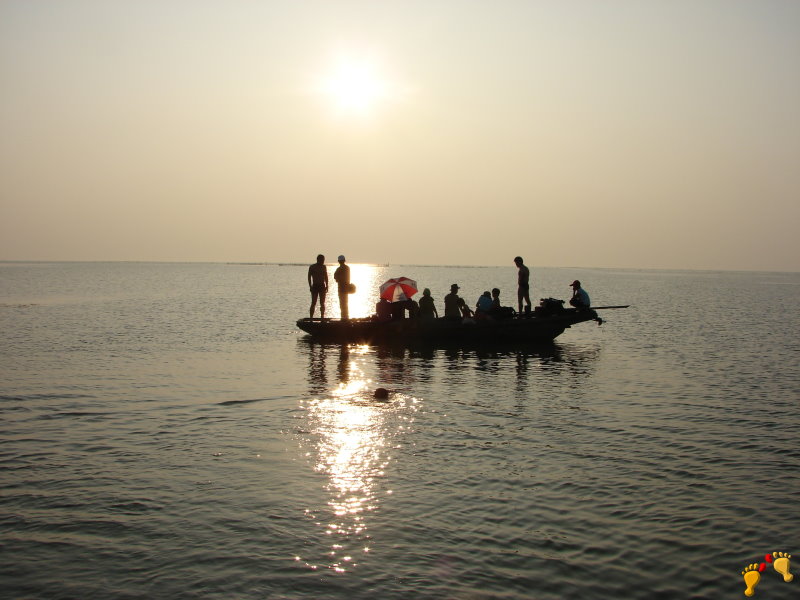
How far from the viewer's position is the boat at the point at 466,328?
30.2 metres

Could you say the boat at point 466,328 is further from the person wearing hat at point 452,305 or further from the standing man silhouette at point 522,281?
the standing man silhouette at point 522,281

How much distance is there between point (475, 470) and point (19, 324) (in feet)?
118

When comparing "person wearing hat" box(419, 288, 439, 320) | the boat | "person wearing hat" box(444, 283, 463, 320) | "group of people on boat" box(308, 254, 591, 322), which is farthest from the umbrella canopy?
"person wearing hat" box(444, 283, 463, 320)

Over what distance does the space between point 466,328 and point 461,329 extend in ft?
0.70

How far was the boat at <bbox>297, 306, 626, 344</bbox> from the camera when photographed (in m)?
30.2

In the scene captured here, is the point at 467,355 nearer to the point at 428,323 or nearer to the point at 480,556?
the point at 428,323

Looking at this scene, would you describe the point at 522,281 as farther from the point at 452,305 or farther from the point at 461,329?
the point at 461,329

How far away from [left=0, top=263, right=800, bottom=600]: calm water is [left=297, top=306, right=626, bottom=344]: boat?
6.31 meters

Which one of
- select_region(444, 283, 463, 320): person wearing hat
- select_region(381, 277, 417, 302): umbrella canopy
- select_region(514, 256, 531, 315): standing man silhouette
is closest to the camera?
select_region(514, 256, 531, 315): standing man silhouette

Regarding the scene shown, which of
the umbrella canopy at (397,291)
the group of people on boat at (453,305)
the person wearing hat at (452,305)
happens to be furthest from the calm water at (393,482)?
the umbrella canopy at (397,291)

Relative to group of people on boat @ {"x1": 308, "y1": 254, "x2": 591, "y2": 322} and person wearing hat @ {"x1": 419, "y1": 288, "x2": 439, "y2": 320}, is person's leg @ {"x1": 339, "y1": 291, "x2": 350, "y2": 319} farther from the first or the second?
person wearing hat @ {"x1": 419, "y1": 288, "x2": 439, "y2": 320}

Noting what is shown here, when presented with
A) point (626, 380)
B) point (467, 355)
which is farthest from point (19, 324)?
point (626, 380)

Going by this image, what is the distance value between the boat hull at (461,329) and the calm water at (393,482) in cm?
629

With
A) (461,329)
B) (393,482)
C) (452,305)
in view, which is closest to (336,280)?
(452,305)
